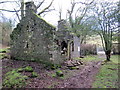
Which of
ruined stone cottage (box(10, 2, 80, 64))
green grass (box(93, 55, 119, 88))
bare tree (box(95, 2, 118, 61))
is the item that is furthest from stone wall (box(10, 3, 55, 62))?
bare tree (box(95, 2, 118, 61))

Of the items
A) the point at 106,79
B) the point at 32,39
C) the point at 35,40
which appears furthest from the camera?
the point at 32,39

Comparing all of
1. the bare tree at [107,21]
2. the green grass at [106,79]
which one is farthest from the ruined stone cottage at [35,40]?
the bare tree at [107,21]

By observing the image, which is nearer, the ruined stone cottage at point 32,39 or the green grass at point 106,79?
the green grass at point 106,79

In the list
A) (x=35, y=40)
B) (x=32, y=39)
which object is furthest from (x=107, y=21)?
(x=32, y=39)

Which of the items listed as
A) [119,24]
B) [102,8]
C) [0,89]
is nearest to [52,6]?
[102,8]

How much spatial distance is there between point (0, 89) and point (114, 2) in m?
9.03

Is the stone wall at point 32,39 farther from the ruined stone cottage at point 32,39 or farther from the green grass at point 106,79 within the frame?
the green grass at point 106,79

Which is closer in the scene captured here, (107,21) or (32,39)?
(32,39)

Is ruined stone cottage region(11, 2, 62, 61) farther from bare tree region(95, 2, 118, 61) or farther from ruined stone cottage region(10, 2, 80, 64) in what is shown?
bare tree region(95, 2, 118, 61)

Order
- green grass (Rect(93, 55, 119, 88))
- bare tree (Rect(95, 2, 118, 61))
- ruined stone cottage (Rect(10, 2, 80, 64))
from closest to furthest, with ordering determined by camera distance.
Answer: green grass (Rect(93, 55, 119, 88)), ruined stone cottage (Rect(10, 2, 80, 64)), bare tree (Rect(95, 2, 118, 61))

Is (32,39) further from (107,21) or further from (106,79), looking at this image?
(107,21)

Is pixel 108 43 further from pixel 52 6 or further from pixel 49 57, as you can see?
pixel 52 6

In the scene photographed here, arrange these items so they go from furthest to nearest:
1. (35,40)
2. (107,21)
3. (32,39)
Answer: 1. (107,21)
2. (32,39)
3. (35,40)

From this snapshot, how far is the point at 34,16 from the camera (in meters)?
6.79
